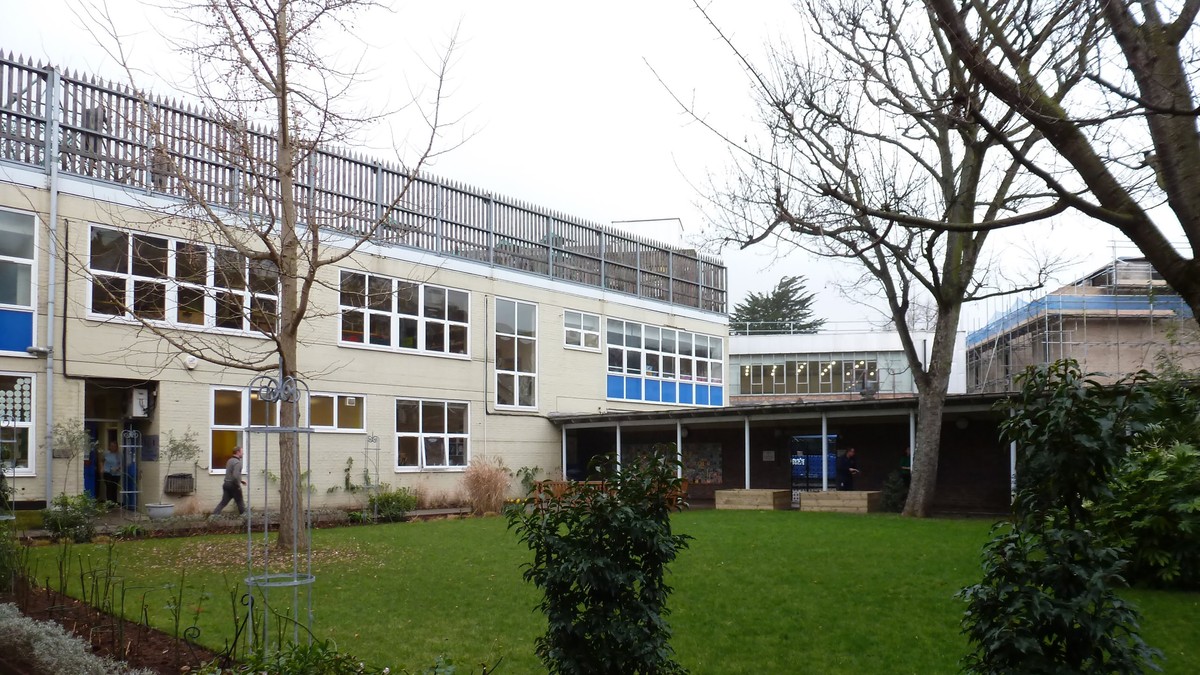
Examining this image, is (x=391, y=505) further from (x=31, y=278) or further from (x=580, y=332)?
(x=580, y=332)

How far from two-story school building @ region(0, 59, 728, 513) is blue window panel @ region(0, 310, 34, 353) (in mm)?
33

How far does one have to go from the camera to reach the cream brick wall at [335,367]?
19.4 meters

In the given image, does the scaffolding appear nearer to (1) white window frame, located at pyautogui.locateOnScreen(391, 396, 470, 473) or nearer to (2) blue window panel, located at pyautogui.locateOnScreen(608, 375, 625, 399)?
(2) blue window panel, located at pyautogui.locateOnScreen(608, 375, 625, 399)

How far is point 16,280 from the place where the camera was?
19109 millimetres

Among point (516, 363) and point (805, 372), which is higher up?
point (805, 372)

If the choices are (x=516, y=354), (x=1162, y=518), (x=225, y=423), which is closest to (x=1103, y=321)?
(x=516, y=354)

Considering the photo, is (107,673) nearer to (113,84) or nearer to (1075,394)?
(1075,394)

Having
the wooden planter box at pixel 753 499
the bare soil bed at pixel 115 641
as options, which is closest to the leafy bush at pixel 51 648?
the bare soil bed at pixel 115 641

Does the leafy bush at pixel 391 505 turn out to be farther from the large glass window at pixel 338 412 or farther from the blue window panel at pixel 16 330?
the blue window panel at pixel 16 330

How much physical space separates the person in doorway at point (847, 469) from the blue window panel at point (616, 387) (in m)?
8.07

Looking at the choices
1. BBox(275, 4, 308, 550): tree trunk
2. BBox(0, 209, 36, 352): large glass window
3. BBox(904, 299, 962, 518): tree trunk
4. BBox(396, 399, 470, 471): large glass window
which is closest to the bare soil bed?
BBox(275, 4, 308, 550): tree trunk

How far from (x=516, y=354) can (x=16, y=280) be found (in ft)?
45.7

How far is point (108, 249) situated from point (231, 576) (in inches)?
423

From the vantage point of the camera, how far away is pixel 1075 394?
4.82 meters
